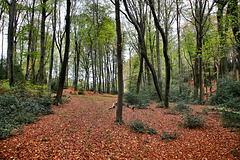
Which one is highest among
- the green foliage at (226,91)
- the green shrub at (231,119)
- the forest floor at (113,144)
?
the green foliage at (226,91)

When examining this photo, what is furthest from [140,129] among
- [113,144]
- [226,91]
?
[226,91]

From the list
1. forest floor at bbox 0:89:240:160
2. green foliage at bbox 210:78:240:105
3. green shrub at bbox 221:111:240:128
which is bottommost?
forest floor at bbox 0:89:240:160

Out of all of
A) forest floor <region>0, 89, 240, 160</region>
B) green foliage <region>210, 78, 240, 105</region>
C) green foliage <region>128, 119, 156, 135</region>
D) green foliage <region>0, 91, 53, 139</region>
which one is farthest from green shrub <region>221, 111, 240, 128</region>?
green foliage <region>0, 91, 53, 139</region>

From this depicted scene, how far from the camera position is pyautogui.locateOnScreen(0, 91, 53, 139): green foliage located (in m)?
3.54

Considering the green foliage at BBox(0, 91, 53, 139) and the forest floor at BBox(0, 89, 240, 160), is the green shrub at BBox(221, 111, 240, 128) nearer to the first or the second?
the forest floor at BBox(0, 89, 240, 160)

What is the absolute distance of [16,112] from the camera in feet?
15.4

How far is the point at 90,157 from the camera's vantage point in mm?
2875

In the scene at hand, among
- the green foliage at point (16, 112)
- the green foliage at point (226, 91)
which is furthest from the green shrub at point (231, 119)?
the green foliage at point (16, 112)

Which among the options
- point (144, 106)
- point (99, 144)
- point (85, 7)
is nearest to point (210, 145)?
point (99, 144)

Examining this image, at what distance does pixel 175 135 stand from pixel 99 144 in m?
2.52

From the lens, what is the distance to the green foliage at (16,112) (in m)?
3.54

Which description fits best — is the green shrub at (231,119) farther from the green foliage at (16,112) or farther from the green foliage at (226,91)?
the green foliage at (16,112)

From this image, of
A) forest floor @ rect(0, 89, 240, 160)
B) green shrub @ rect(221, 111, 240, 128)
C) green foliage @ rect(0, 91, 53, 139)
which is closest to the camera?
forest floor @ rect(0, 89, 240, 160)

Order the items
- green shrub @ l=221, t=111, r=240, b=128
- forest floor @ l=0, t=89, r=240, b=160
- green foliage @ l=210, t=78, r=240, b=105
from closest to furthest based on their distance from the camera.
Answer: forest floor @ l=0, t=89, r=240, b=160 < green shrub @ l=221, t=111, r=240, b=128 < green foliage @ l=210, t=78, r=240, b=105
